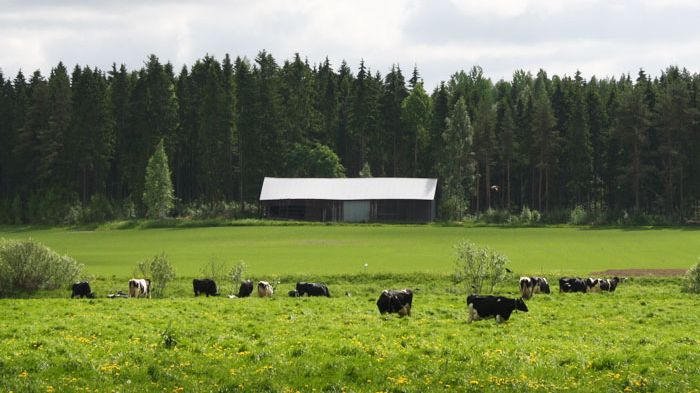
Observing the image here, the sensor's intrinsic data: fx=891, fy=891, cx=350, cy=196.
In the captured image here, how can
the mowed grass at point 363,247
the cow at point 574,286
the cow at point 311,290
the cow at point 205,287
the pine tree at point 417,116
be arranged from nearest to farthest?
the cow at point 311,290, the cow at point 205,287, the cow at point 574,286, the mowed grass at point 363,247, the pine tree at point 417,116

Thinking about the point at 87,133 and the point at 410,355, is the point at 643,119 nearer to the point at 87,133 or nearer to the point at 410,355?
the point at 87,133

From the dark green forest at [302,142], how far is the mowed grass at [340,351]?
3206 inches

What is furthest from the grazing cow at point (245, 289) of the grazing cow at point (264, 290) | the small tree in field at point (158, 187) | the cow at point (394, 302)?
the small tree in field at point (158, 187)

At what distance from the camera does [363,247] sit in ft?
242

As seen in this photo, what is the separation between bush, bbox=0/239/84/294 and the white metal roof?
2629 inches

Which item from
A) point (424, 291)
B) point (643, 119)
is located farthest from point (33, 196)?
point (424, 291)

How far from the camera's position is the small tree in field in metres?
107

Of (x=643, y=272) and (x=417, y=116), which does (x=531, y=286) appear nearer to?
(x=643, y=272)

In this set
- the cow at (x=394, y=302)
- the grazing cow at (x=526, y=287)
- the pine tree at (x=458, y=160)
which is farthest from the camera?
the pine tree at (x=458, y=160)

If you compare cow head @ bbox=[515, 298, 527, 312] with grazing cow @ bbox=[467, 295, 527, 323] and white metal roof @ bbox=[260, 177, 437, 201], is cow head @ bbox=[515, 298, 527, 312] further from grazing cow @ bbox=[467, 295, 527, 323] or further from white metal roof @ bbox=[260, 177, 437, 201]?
white metal roof @ bbox=[260, 177, 437, 201]

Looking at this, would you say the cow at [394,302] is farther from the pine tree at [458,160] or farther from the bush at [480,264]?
the pine tree at [458,160]

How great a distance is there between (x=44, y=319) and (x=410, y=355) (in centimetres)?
1216

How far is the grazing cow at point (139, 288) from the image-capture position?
131 feet

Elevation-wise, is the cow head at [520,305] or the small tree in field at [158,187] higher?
the small tree in field at [158,187]
